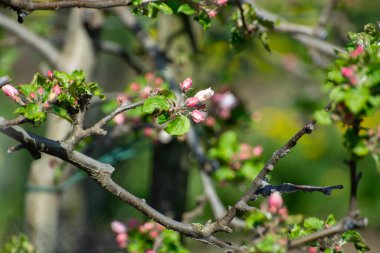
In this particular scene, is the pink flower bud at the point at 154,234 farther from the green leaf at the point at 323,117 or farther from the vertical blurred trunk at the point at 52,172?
the green leaf at the point at 323,117

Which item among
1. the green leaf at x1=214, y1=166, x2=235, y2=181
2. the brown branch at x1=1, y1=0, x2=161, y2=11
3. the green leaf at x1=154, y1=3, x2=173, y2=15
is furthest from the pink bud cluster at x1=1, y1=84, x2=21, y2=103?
the green leaf at x1=214, y1=166, x2=235, y2=181

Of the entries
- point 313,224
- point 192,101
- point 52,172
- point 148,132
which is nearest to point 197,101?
point 192,101

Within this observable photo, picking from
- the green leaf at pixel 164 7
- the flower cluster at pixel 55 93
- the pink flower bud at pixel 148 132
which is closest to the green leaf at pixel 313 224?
the flower cluster at pixel 55 93

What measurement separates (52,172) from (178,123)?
→ 1.57 metres

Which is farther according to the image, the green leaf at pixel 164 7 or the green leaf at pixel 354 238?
the green leaf at pixel 164 7

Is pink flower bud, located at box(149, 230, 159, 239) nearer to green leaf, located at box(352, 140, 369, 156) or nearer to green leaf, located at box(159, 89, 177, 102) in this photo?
green leaf, located at box(159, 89, 177, 102)

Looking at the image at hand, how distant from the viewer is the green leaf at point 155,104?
127 cm

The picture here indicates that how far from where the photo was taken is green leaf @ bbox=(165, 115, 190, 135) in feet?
4.27

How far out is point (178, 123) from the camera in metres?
1.32

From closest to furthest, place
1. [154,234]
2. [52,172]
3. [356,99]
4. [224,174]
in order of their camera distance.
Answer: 1. [356,99]
2. [154,234]
3. [224,174]
4. [52,172]

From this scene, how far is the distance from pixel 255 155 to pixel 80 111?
120cm

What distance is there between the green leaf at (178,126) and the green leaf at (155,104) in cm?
4

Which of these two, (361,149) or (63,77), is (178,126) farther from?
(361,149)

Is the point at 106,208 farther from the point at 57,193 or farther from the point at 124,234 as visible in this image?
the point at 124,234
